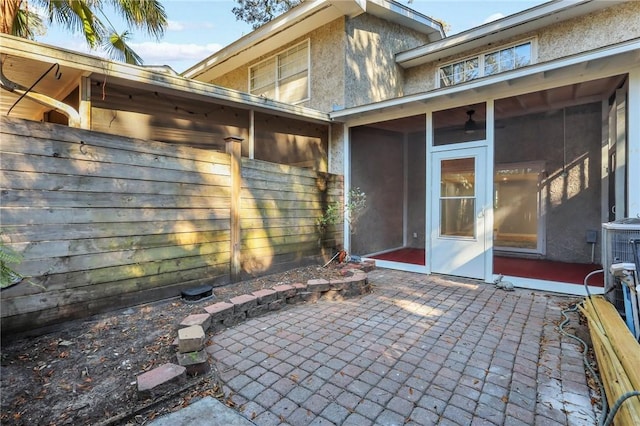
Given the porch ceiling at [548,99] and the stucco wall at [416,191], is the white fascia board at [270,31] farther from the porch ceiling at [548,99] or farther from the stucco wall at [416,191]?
the stucco wall at [416,191]

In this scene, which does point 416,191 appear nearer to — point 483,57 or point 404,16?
point 483,57

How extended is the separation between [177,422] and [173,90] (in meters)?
4.11

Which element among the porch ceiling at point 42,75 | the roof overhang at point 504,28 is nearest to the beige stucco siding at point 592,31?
the roof overhang at point 504,28

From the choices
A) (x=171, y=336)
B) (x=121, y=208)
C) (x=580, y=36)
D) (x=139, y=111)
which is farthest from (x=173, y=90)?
(x=580, y=36)

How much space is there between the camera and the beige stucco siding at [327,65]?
6680 millimetres

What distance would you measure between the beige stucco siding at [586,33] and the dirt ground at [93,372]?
734cm

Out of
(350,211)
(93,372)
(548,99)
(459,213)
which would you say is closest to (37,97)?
(93,372)

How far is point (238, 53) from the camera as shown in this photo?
326 inches

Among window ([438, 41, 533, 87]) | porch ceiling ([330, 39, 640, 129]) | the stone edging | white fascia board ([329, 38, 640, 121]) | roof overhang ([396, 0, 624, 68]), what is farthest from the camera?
window ([438, 41, 533, 87])

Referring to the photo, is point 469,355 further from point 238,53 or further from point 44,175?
point 238,53

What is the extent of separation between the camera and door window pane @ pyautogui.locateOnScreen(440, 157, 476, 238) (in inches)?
200

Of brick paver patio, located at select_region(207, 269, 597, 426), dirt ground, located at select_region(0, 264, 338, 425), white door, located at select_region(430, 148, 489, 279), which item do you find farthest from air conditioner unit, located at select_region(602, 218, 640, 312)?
dirt ground, located at select_region(0, 264, 338, 425)

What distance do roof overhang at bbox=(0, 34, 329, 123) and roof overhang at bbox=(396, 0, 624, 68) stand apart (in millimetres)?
4242

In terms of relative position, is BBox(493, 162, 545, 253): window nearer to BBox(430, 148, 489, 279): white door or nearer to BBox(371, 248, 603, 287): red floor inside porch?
BBox(371, 248, 603, 287): red floor inside porch
